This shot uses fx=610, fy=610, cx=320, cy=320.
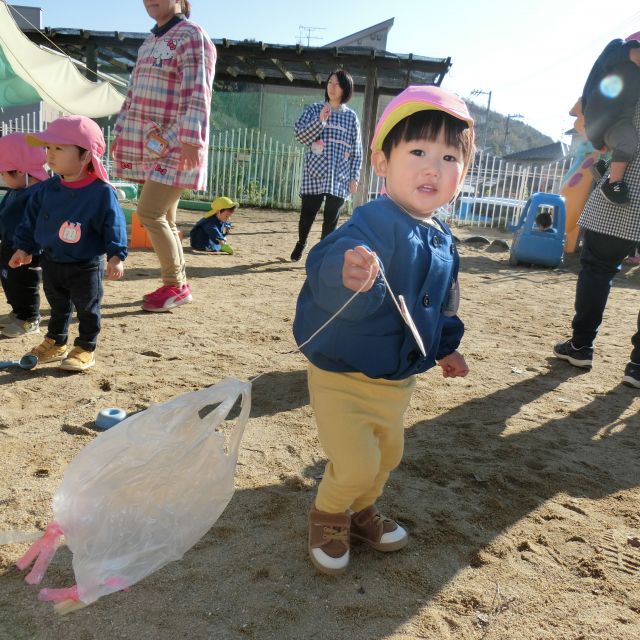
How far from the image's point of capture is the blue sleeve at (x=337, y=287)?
146 cm

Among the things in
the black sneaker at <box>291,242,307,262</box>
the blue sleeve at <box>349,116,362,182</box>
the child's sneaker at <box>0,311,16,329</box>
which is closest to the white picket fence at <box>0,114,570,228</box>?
the black sneaker at <box>291,242,307,262</box>

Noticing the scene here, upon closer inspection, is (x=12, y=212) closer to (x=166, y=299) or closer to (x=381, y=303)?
(x=166, y=299)

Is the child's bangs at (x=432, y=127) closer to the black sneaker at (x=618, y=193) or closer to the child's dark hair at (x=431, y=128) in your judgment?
the child's dark hair at (x=431, y=128)

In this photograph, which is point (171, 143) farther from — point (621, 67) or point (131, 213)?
point (131, 213)

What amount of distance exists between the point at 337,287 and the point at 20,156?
2.69 meters

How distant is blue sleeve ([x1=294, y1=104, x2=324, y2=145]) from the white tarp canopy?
342cm

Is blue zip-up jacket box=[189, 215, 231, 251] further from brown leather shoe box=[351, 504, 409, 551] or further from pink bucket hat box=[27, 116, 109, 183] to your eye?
brown leather shoe box=[351, 504, 409, 551]

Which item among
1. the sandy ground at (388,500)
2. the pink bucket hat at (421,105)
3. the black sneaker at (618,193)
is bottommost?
the sandy ground at (388,500)

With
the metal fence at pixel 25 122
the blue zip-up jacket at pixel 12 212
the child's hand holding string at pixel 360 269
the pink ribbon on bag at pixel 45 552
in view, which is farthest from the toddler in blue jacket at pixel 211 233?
the metal fence at pixel 25 122

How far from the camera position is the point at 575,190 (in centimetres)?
939

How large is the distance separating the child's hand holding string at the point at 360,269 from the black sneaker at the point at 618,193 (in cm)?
241

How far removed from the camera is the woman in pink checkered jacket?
3.70 metres

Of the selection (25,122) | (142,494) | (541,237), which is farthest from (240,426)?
(25,122)

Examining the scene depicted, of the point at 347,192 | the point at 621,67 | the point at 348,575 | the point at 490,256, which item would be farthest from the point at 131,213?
the point at 348,575
